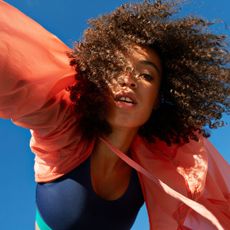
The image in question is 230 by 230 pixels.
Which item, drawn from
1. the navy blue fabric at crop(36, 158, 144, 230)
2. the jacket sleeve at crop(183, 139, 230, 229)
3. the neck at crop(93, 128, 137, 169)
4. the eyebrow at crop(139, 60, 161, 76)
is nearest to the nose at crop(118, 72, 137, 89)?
the eyebrow at crop(139, 60, 161, 76)

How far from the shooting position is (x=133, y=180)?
196cm

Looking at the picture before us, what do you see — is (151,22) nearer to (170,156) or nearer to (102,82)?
(102,82)

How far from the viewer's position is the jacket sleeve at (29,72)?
1.53 meters

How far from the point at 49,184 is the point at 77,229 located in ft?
0.71

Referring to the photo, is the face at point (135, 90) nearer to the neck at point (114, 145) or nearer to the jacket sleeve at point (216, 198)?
the neck at point (114, 145)

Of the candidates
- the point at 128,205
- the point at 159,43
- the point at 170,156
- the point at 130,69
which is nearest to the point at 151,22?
the point at 159,43

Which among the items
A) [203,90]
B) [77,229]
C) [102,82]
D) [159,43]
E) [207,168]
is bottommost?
[77,229]

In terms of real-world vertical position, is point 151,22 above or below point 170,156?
above

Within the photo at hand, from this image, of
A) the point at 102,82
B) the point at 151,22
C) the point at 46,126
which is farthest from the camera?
the point at 151,22

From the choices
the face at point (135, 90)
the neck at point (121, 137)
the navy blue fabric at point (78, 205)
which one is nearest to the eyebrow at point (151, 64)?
the face at point (135, 90)

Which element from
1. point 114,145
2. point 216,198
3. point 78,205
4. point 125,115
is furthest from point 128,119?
point 216,198

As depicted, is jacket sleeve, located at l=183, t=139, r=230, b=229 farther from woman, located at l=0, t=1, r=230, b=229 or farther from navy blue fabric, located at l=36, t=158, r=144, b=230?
navy blue fabric, located at l=36, t=158, r=144, b=230

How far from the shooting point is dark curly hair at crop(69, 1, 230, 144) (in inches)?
73.7

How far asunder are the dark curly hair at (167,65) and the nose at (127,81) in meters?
0.09
